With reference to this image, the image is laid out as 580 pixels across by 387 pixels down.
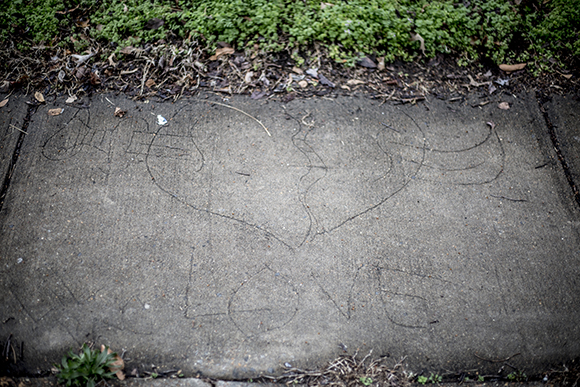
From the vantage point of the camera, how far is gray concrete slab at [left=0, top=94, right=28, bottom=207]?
2.71m

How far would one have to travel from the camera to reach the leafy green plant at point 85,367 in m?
2.00

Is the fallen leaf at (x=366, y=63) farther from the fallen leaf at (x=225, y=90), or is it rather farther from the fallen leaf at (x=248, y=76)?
the fallen leaf at (x=225, y=90)

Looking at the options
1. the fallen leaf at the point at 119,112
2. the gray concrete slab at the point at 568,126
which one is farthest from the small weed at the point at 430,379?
the fallen leaf at the point at 119,112

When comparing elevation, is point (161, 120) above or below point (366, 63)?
below

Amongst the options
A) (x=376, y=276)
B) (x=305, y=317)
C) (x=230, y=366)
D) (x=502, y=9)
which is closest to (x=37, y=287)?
(x=230, y=366)

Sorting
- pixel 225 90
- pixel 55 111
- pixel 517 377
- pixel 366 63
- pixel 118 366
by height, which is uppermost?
pixel 366 63

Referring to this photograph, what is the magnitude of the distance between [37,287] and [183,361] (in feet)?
3.57

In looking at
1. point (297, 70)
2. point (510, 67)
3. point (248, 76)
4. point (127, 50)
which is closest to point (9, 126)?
point (127, 50)

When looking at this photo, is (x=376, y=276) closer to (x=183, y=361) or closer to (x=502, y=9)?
(x=183, y=361)

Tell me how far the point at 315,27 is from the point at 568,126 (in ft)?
7.70

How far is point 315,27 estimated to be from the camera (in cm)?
323

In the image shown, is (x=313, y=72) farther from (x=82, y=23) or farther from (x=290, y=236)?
(x=82, y=23)

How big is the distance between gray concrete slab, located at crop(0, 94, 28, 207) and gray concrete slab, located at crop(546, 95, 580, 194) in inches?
173

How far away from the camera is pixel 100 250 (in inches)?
95.7
